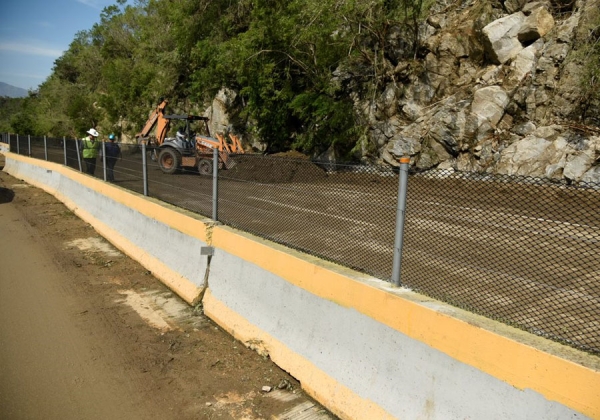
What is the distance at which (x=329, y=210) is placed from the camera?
4.48 meters

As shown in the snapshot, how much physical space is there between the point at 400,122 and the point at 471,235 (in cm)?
1635

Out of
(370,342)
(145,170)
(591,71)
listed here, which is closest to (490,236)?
(370,342)

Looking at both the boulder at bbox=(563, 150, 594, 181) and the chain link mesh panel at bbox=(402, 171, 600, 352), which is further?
the boulder at bbox=(563, 150, 594, 181)

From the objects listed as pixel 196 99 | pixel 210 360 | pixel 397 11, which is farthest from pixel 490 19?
pixel 210 360

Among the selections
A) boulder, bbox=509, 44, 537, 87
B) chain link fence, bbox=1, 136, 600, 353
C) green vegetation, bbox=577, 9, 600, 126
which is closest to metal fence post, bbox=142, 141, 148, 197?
chain link fence, bbox=1, 136, 600, 353

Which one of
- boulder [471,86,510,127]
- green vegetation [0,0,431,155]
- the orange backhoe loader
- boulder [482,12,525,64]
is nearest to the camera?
the orange backhoe loader

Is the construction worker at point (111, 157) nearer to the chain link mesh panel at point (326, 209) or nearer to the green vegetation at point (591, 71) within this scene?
the chain link mesh panel at point (326, 209)

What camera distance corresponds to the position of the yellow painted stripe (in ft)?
7.47

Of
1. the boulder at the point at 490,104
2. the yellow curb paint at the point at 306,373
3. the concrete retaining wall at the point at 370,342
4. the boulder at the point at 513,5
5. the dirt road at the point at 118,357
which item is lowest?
the dirt road at the point at 118,357

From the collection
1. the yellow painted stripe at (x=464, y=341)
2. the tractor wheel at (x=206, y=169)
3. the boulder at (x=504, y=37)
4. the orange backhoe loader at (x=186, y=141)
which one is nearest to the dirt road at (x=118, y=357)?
the yellow painted stripe at (x=464, y=341)

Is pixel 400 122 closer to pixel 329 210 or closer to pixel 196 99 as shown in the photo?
pixel 196 99

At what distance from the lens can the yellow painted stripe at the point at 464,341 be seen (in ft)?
7.47

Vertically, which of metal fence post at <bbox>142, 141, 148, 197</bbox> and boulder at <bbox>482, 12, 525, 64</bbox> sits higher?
boulder at <bbox>482, 12, 525, 64</bbox>

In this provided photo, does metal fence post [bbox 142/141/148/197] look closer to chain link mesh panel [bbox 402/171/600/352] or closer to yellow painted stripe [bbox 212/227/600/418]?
yellow painted stripe [bbox 212/227/600/418]
